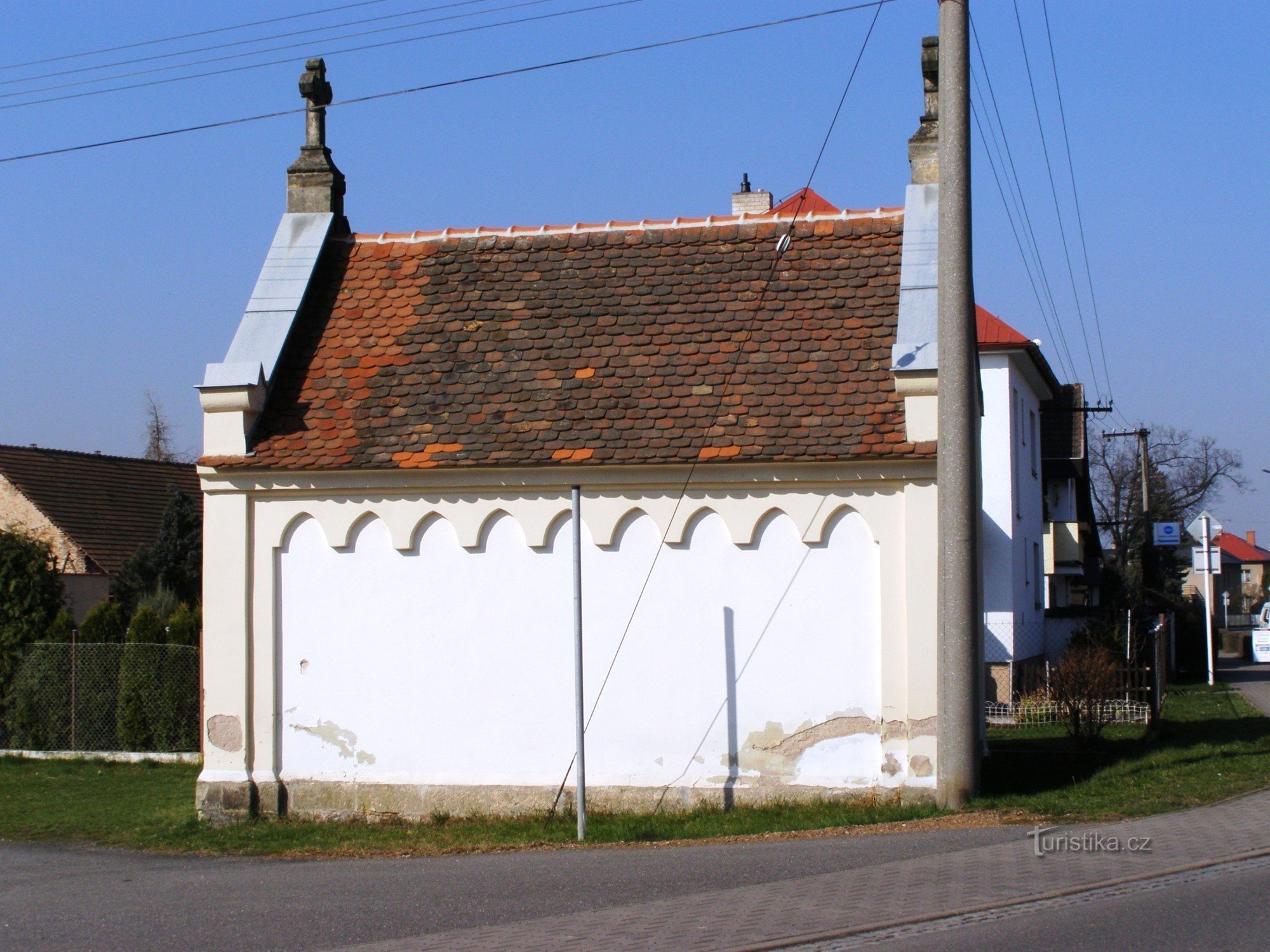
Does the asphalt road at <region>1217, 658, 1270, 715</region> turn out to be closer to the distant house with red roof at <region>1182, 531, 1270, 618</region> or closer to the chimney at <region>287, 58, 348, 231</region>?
the chimney at <region>287, 58, 348, 231</region>

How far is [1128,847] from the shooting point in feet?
28.8

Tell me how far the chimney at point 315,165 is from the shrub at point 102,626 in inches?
347

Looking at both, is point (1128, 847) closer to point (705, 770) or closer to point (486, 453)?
point (705, 770)

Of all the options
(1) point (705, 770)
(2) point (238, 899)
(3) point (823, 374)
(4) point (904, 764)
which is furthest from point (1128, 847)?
(2) point (238, 899)

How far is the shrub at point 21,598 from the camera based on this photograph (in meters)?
19.3

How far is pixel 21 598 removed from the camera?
1981 cm

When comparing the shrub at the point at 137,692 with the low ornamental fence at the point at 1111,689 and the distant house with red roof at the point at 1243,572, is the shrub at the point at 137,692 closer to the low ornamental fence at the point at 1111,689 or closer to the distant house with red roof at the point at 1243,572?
the low ornamental fence at the point at 1111,689

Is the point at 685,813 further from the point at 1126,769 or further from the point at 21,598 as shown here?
the point at 21,598

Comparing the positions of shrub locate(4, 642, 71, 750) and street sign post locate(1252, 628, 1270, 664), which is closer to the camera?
shrub locate(4, 642, 71, 750)

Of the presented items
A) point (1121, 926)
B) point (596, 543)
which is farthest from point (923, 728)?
point (1121, 926)

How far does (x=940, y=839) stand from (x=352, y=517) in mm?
5982

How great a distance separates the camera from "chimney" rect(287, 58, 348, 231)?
1431cm

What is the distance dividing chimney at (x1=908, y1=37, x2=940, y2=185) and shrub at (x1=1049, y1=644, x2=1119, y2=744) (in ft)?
19.6

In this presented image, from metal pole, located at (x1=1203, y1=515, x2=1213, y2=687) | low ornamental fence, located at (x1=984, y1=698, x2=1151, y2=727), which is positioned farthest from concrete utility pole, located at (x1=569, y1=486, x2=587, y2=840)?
metal pole, located at (x1=1203, y1=515, x2=1213, y2=687)
